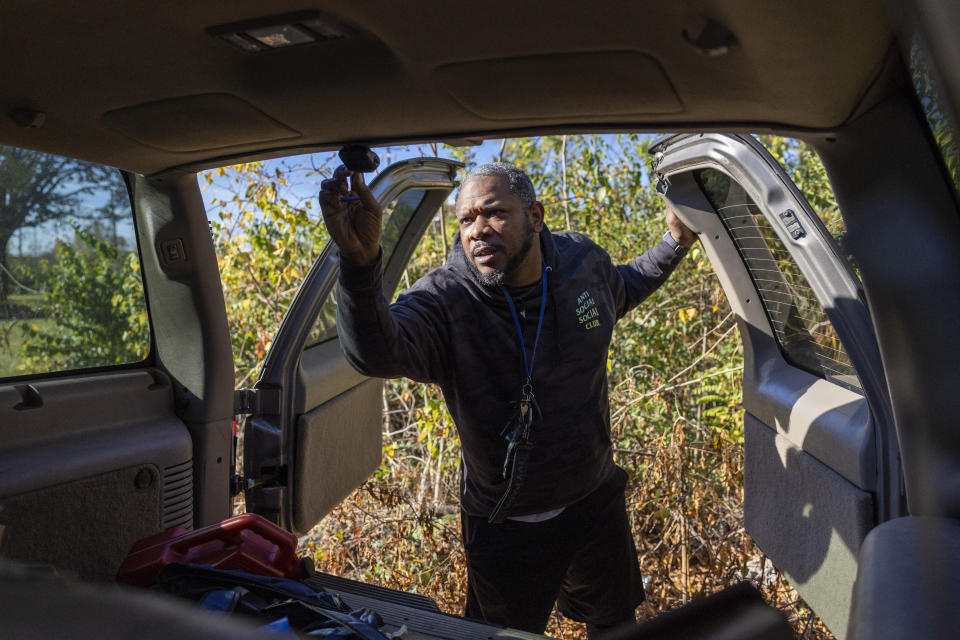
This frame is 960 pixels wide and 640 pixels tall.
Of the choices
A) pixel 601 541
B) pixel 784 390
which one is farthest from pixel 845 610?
pixel 601 541

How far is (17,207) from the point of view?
2777 mm

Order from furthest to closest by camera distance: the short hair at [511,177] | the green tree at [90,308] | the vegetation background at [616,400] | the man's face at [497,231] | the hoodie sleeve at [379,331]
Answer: the vegetation background at [616,400] → the short hair at [511,177] → the man's face at [497,231] → the green tree at [90,308] → the hoodie sleeve at [379,331]

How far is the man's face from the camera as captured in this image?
3.15 metres

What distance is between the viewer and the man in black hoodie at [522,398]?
3047 mm

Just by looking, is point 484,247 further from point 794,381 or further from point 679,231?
point 794,381

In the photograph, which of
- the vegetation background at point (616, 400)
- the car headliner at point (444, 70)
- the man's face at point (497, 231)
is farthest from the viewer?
the vegetation background at point (616, 400)

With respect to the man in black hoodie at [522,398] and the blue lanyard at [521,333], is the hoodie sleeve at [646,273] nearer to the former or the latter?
the man in black hoodie at [522,398]

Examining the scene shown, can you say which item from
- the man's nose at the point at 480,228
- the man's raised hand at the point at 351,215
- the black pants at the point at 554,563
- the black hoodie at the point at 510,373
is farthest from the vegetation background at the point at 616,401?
the man's raised hand at the point at 351,215

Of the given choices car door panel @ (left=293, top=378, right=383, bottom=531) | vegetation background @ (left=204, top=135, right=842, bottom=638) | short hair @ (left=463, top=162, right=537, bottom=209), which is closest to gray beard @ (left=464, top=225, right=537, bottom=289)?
short hair @ (left=463, top=162, right=537, bottom=209)

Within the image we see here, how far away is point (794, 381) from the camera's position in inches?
115

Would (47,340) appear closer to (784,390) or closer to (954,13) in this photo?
(784,390)

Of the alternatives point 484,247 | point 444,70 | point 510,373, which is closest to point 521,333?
point 510,373

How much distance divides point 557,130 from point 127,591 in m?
1.54

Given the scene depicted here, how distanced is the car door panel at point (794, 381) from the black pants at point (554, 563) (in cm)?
56
